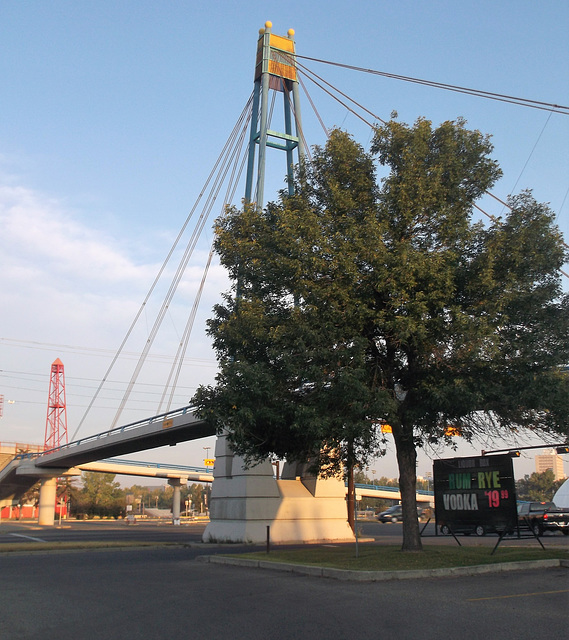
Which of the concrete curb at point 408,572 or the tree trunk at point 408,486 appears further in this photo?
the tree trunk at point 408,486

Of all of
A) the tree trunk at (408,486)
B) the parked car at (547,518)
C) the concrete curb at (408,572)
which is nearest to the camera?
the concrete curb at (408,572)

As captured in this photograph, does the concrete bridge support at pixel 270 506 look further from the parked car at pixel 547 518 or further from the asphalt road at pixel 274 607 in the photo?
the asphalt road at pixel 274 607

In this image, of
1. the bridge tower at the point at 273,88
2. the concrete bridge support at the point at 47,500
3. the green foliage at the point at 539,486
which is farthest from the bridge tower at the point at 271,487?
the green foliage at the point at 539,486

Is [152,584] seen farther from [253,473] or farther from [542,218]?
[253,473]

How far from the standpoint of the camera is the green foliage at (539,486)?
116 metres

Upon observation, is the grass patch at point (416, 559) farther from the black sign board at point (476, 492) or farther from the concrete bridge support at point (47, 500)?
the concrete bridge support at point (47, 500)

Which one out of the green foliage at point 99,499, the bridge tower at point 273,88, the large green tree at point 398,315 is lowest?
the green foliage at point 99,499

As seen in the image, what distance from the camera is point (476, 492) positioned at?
680 inches

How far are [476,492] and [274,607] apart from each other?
29.8 ft

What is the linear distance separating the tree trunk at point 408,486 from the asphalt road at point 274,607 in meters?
3.45

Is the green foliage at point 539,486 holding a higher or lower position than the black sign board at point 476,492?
lower

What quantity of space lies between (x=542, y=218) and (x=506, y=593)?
9.45 m

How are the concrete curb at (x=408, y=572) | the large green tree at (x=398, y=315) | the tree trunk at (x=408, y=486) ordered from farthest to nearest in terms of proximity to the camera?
the tree trunk at (x=408, y=486) < the large green tree at (x=398, y=315) < the concrete curb at (x=408, y=572)

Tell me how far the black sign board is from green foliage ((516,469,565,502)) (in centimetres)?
10282
